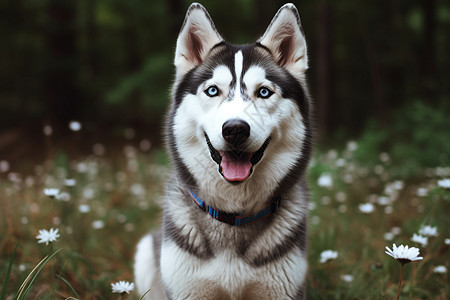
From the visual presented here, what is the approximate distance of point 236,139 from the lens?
2.01 m

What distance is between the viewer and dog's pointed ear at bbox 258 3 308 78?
94.8 inches

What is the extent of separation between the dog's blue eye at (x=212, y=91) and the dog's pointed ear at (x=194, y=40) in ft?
1.12

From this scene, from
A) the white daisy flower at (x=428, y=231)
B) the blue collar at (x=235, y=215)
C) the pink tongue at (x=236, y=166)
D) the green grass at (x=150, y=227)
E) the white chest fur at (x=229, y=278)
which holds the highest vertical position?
the pink tongue at (x=236, y=166)

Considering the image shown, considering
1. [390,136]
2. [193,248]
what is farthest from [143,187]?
[390,136]

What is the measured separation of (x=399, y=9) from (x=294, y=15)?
472 inches

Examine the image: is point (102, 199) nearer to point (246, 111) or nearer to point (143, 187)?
point (143, 187)

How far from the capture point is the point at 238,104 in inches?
83.9

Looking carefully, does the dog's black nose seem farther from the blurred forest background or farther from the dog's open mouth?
the blurred forest background

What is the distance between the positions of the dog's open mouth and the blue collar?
0.32 meters

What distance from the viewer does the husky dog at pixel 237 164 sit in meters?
2.14

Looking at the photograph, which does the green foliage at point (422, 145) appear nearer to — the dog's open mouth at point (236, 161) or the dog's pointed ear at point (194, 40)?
the dog's open mouth at point (236, 161)

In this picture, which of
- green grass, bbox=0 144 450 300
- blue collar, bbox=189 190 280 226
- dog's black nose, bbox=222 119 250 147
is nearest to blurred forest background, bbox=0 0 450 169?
green grass, bbox=0 144 450 300

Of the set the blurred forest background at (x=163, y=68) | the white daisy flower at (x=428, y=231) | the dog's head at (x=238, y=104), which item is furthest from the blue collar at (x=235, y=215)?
the blurred forest background at (x=163, y=68)

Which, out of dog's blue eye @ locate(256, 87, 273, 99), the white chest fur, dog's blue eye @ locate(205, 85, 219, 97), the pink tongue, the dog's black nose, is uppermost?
dog's blue eye @ locate(256, 87, 273, 99)
